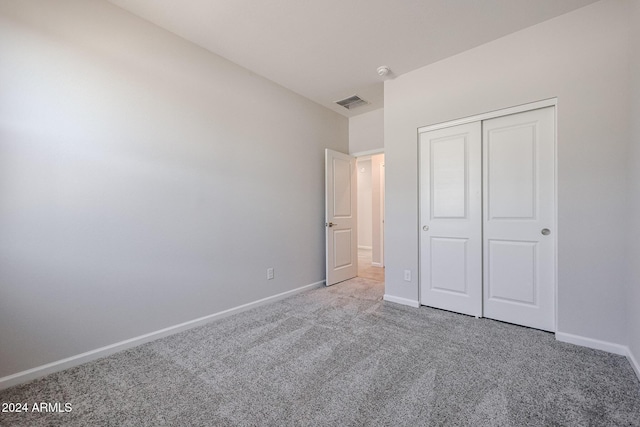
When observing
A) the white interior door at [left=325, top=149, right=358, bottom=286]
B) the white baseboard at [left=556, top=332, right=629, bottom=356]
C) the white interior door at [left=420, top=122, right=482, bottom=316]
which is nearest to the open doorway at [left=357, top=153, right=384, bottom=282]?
the white interior door at [left=325, top=149, right=358, bottom=286]

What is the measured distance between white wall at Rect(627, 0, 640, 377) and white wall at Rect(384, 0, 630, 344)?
0.10 meters

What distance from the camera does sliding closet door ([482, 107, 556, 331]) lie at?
2.32 metres

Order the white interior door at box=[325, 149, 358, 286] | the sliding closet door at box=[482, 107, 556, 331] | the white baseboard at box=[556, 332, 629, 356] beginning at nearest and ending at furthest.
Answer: the white baseboard at box=[556, 332, 629, 356] → the sliding closet door at box=[482, 107, 556, 331] → the white interior door at box=[325, 149, 358, 286]

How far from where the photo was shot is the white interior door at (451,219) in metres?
2.70

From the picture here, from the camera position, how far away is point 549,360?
1.91 metres

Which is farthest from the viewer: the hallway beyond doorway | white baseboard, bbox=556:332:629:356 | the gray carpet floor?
the hallway beyond doorway

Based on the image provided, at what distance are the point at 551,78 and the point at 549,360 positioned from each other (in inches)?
87.7

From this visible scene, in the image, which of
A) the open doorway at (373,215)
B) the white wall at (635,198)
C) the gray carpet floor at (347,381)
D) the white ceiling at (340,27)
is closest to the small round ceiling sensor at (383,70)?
the white ceiling at (340,27)

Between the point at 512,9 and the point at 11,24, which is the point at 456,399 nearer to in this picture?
the point at 512,9

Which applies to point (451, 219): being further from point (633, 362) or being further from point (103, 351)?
point (103, 351)

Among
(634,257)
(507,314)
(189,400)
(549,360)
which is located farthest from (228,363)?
(634,257)

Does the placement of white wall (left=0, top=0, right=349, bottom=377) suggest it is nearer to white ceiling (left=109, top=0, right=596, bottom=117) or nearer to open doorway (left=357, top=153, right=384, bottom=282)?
white ceiling (left=109, top=0, right=596, bottom=117)

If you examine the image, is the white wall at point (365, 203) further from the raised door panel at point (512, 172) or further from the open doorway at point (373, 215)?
the raised door panel at point (512, 172)

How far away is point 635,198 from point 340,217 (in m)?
2.94
